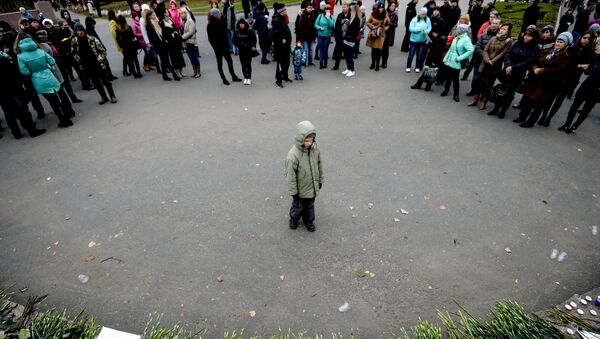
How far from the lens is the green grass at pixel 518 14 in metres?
15.2

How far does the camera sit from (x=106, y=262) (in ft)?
13.5

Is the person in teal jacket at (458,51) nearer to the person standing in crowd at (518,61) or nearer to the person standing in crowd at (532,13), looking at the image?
the person standing in crowd at (518,61)

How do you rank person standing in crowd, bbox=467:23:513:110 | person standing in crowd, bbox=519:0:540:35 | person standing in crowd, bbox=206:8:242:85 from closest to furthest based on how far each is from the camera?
1. person standing in crowd, bbox=467:23:513:110
2. person standing in crowd, bbox=206:8:242:85
3. person standing in crowd, bbox=519:0:540:35

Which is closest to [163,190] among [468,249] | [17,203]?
[17,203]

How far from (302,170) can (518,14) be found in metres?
19.7

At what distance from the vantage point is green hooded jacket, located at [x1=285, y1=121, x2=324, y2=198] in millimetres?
3927

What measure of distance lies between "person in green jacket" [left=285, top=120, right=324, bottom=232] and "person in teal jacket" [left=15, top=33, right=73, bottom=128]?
20.8ft

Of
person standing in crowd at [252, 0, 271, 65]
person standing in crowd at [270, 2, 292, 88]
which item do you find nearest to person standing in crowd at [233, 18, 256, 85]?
person standing in crowd at [270, 2, 292, 88]

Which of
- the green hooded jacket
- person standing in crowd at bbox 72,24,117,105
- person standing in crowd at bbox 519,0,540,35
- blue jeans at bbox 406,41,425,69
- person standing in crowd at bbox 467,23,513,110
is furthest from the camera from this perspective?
person standing in crowd at bbox 519,0,540,35

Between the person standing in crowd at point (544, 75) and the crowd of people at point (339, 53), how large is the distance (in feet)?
0.06

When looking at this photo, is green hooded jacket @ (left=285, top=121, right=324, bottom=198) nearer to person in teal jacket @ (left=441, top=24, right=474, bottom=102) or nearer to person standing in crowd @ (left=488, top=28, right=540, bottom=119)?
person standing in crowd @ (left=488, top=28, right=540, bottom=119)

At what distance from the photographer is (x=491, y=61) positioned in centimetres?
730

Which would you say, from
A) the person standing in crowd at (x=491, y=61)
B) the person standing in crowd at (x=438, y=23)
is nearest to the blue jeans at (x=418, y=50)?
the person standing in crowd at (x=438, y=23)

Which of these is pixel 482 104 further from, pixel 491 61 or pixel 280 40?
pixel 280 40
